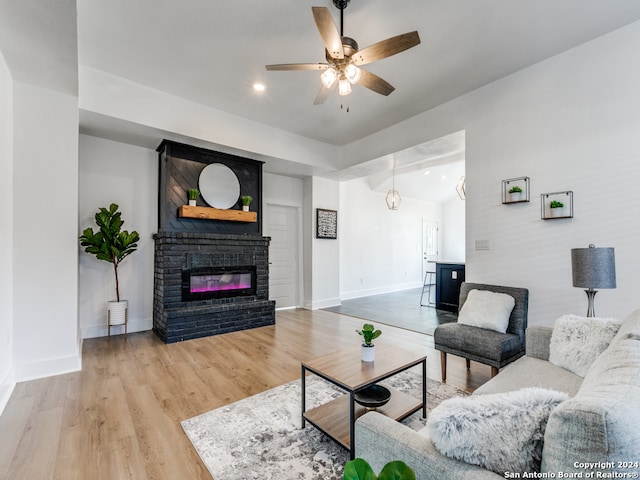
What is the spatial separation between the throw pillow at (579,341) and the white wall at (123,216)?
15.8 ft

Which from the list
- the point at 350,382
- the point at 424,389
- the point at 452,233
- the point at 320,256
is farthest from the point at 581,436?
the point at 452,233

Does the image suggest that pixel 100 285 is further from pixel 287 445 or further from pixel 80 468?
pixel 287 445

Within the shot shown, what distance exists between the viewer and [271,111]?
4336mm

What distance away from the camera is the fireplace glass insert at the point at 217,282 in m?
4.27

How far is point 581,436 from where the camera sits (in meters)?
0.69

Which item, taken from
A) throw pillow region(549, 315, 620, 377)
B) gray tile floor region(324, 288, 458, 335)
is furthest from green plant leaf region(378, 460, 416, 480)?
gray tile floor region(324, 288, 458, 335)

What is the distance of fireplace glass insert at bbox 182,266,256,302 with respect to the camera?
4273mm

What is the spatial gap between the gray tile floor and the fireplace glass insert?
1908 mm

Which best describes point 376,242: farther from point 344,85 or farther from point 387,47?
point 387,47

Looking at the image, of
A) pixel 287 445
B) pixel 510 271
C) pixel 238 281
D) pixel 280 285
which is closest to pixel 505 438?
pixel 287 445

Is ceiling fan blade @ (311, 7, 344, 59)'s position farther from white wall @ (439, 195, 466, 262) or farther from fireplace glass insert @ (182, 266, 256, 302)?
white wall @ (439, 195, 466, 262)

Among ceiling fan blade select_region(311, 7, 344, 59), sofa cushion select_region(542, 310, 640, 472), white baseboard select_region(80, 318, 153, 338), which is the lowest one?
white baseboard select_region(80, 318, 153, 338)

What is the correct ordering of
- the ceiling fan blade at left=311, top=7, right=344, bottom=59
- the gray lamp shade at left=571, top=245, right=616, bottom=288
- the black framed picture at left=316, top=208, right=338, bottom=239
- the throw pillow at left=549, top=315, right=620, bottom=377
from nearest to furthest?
the throw pillow at left=549, top=315, right=620, bottom=377, the ceiling fan blade at left=311, top=7, right=344, bottom=59, the gray lamp shade at left=571, top=245, right=616, bottom=288, the black framed picture at left=316, top=208, right=338, bottom=239

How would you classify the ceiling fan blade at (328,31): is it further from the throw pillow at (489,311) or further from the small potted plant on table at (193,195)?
the small potted plant on table at (193,195)
